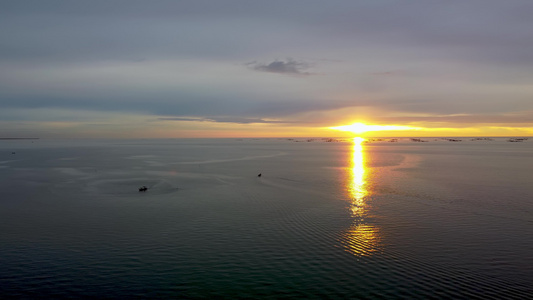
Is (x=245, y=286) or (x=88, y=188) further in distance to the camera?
(x=88, y=188)

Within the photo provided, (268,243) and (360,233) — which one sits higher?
(268,243)

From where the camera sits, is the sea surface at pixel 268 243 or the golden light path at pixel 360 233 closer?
the sea surface at pixel 268 243

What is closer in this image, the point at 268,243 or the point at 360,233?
the point at 268,243

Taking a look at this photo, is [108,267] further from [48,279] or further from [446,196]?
[446,196]

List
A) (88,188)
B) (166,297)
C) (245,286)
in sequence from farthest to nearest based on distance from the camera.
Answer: (88,188), (245,286), (166,297)

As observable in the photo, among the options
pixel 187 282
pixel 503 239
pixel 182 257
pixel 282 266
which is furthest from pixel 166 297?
A: pixel 503 239

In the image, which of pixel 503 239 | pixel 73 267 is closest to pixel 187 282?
pixel 73 267

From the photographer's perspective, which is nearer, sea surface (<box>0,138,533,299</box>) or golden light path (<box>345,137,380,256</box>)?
sea surface (<box>0,138,533,299</box>)

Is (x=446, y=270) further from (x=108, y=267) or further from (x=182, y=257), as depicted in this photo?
(x=108, y=267)

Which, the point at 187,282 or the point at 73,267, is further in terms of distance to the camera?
the point at 73,267

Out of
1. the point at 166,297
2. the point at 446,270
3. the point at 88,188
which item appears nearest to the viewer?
the point at 166,297
